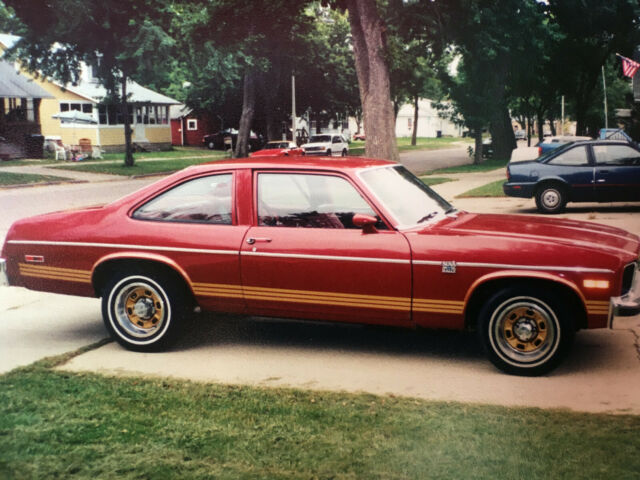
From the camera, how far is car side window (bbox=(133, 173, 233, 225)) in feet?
20.9

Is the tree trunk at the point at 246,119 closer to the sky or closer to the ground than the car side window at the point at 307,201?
closer to the sky

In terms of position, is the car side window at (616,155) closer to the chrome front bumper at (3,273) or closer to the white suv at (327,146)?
the chrome front bumper at (3,273)

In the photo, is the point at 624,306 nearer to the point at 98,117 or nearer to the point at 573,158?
the point at 573,158

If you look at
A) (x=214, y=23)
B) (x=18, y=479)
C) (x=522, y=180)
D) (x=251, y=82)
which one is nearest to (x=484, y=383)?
(x=18, y=479)

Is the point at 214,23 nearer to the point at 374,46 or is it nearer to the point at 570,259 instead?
the point at 374,46

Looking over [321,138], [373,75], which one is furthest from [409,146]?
[373,75]

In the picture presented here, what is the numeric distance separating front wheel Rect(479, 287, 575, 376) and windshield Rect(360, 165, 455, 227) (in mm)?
907

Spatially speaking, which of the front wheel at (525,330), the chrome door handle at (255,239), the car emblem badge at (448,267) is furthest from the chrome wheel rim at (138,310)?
the front wheel at (525,330)

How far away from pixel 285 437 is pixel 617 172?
13.0 metres

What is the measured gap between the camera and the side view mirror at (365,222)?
5.80 m

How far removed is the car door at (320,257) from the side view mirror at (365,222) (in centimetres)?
4

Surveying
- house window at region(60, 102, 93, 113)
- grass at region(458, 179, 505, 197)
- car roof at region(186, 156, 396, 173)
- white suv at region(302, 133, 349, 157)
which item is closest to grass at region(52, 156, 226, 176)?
white suv at region(302, 133, 349, 157)

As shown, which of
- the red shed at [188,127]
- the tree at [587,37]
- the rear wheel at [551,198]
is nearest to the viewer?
the rear wheel at [551,198]

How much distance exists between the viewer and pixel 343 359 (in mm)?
6184
